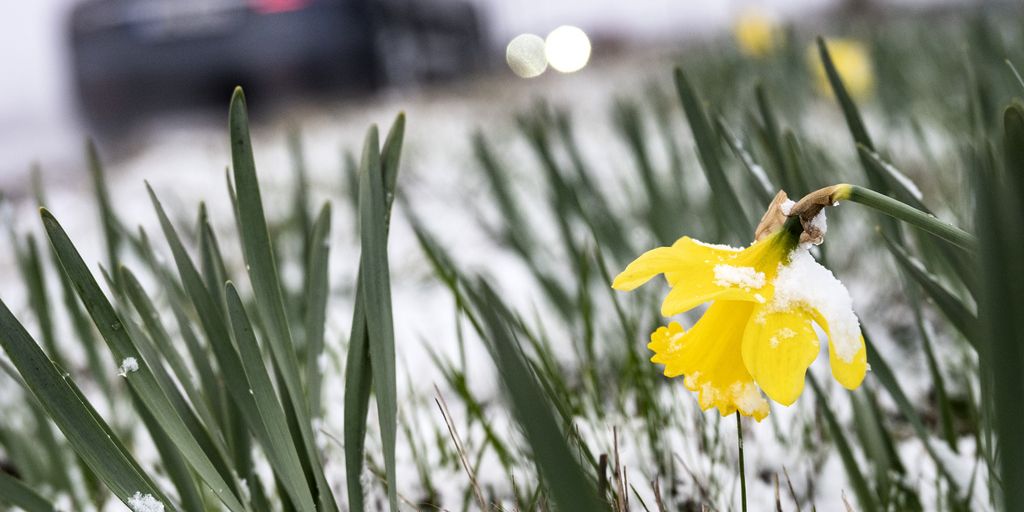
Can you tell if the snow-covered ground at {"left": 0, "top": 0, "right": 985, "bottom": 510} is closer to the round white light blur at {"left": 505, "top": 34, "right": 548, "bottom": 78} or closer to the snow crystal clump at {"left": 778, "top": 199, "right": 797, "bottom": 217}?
the snow crystal clump at {"left": 778, "top": 199, "right": 797, "bottom": 217}

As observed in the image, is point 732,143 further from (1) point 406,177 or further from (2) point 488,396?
(1) point 406,177

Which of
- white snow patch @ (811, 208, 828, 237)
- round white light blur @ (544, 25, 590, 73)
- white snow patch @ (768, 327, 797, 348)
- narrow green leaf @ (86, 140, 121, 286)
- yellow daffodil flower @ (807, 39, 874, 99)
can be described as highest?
round white light blur @ (544, 25, 590, 73)

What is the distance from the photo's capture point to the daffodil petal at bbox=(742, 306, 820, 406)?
0.43 metres

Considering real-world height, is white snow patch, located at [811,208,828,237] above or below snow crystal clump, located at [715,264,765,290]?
above

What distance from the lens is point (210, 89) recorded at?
4.98m

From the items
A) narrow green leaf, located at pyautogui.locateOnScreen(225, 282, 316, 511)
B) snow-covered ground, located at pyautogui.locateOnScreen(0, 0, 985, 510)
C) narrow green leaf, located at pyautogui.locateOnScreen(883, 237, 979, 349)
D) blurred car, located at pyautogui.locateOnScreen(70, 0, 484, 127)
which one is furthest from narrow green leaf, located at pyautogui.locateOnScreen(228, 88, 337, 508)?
blurred car, located at pyautogui.locateOnScreen(70, 0, 484, 127)

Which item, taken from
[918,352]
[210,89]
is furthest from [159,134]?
[918,352]

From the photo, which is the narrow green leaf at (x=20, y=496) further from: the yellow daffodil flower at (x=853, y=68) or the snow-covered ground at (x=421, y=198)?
the yellow daffodil flower at (x=853, y=68)

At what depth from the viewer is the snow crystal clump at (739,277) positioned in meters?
0.45

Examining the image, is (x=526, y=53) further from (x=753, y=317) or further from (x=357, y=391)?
(x=753, y=317)

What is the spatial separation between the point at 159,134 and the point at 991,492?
533 centimetres

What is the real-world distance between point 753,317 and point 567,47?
10.1m

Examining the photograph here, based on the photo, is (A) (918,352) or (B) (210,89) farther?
(B) (210,89)

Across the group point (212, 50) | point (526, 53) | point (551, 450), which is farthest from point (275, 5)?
point (526, 53)
